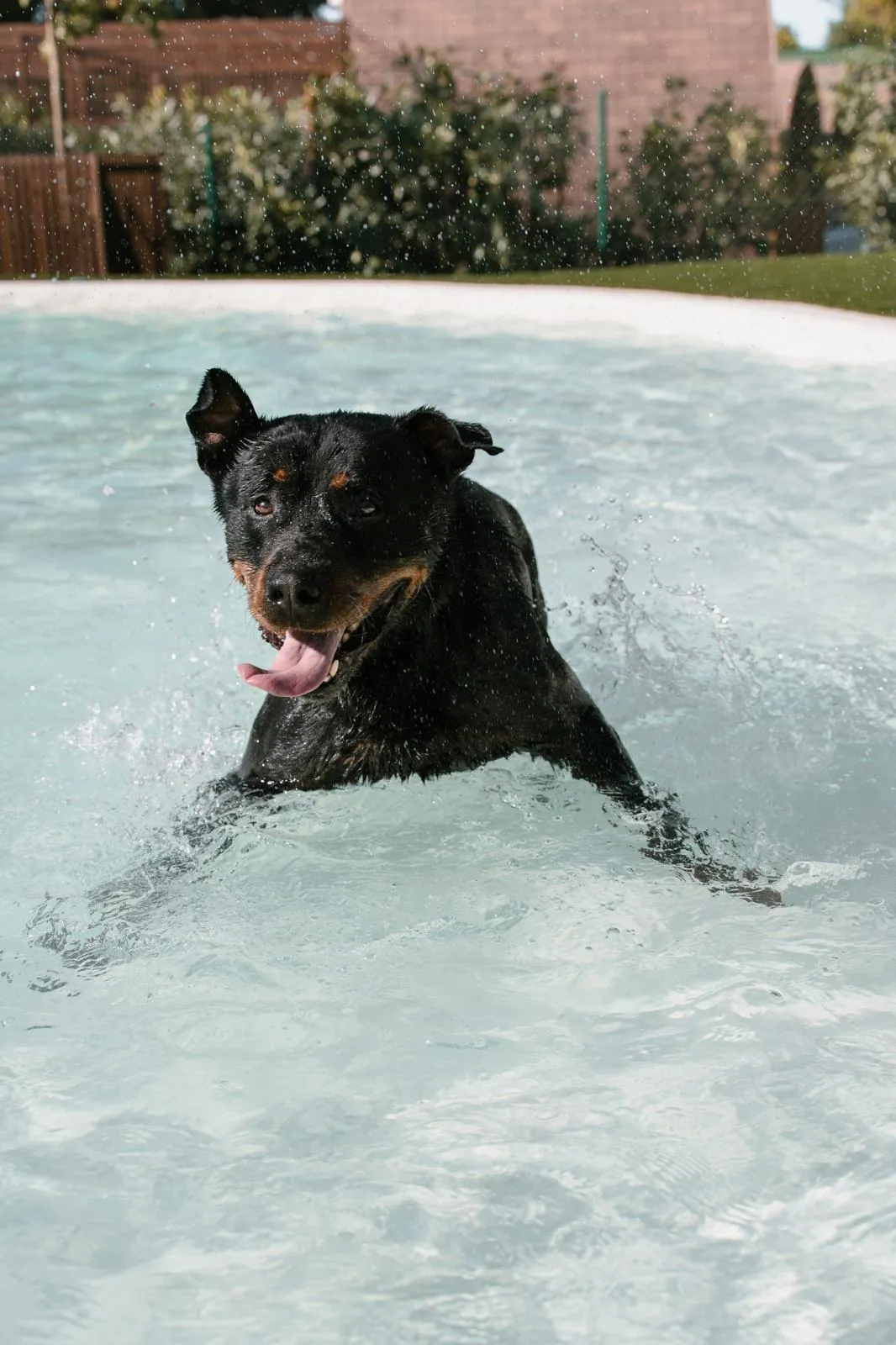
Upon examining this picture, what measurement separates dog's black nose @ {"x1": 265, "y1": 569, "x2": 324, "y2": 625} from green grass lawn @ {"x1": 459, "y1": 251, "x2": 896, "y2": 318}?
27.4ft

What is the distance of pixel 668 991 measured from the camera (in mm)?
3004

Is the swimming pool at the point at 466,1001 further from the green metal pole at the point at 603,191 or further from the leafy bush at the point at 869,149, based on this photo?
the leafy bush at the point at 869,149

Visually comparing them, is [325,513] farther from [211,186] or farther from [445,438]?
[211,186]

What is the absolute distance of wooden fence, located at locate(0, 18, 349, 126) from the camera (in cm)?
2150

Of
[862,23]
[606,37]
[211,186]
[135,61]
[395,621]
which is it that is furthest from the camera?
[862,23]

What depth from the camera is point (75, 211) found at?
52.9ft

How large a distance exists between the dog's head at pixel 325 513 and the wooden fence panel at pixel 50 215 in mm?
13758

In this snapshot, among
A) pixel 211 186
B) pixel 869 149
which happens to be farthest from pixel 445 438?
pixel 869 149

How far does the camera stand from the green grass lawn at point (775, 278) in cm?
1162

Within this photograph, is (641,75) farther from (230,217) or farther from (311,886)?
(311,886)

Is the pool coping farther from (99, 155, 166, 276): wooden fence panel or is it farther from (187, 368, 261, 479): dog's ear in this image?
(187, 368, 261, 479): dog's ear

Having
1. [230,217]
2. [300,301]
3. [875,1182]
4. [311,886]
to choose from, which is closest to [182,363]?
[300,301]

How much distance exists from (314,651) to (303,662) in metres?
0.03

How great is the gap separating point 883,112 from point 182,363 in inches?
373
